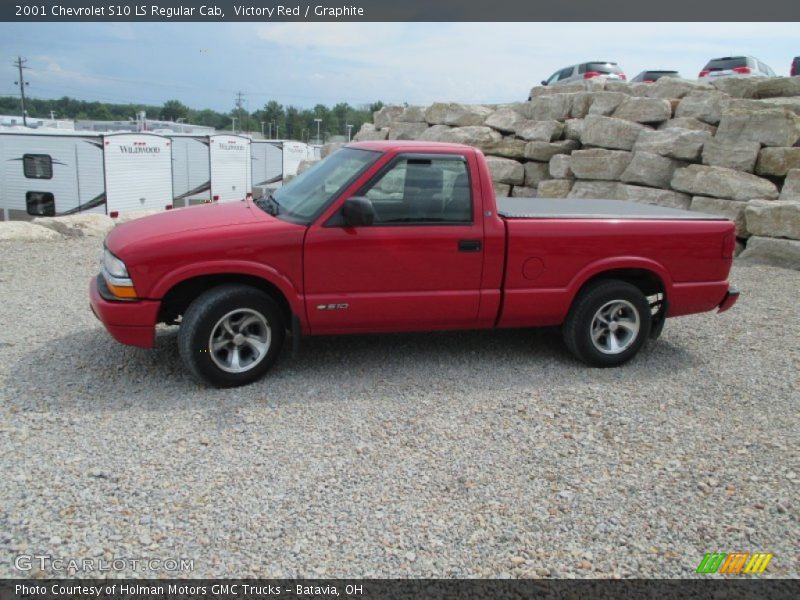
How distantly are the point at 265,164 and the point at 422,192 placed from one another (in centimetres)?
2468

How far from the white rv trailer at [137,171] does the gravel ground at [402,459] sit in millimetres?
12780

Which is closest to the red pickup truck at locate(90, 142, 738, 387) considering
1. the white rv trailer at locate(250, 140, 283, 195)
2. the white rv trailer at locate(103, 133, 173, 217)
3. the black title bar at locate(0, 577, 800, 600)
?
the black title bar at locate(0, 577, 800, 600)

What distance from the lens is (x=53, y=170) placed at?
1730 centimetres

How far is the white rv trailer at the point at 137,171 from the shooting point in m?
17.7

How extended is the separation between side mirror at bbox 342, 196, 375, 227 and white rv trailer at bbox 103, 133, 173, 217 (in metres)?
14.5

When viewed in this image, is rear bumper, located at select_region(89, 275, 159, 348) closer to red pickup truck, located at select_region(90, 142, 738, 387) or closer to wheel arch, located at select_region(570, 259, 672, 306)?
red pickup truck, located at select_region(90, 142, 738, 387)

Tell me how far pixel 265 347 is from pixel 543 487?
2336mm

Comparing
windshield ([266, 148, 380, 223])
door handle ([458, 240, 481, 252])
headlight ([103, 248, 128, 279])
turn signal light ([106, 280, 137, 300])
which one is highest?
windshield ([266, 148, 380, 223])

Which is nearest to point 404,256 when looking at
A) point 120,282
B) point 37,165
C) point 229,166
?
point 120,282

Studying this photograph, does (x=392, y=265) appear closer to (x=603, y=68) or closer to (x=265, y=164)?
(x=603, y=68)

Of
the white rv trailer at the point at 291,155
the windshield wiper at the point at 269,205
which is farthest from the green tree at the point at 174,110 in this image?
the windshield wiper at the point at 269,205

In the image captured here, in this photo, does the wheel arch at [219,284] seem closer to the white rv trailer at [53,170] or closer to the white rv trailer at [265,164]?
the white rv trailer at [53,170]

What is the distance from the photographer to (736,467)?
4066 mm

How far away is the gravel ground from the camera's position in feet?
10.3
